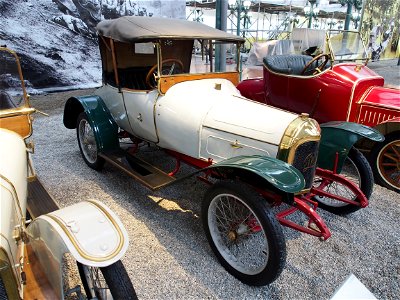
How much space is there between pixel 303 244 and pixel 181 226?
105 cm

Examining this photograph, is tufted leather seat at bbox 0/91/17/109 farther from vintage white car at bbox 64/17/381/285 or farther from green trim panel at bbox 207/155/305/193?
green trim panel at bbox 207/155/305/193

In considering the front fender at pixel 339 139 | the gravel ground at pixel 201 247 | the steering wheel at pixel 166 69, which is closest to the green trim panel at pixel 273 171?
the gravel ground at pixel 201 247

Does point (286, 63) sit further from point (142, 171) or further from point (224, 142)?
point (142, 171)

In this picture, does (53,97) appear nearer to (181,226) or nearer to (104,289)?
(181,226)

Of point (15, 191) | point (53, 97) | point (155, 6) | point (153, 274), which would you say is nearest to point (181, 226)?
point (153, 274)

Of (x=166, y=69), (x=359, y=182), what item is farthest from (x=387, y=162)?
(x=166, y=69)

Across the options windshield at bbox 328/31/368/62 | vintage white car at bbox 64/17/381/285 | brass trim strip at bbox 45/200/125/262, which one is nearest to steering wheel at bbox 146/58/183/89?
vintage white car at bbox 64/17/381/285

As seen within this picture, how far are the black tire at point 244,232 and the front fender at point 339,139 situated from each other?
94 centimetres

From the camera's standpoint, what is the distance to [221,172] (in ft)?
8.06

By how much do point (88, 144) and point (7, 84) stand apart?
1.45m

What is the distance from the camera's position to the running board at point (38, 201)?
216 cm

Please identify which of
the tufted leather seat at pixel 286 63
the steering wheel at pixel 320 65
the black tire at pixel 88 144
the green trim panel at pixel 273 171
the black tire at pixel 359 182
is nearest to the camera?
the green trim panel at pixel 273 171

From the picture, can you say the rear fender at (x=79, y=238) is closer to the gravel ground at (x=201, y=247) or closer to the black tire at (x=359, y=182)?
the gravel ground at (x=201, y=247)

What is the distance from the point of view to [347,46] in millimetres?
4539
